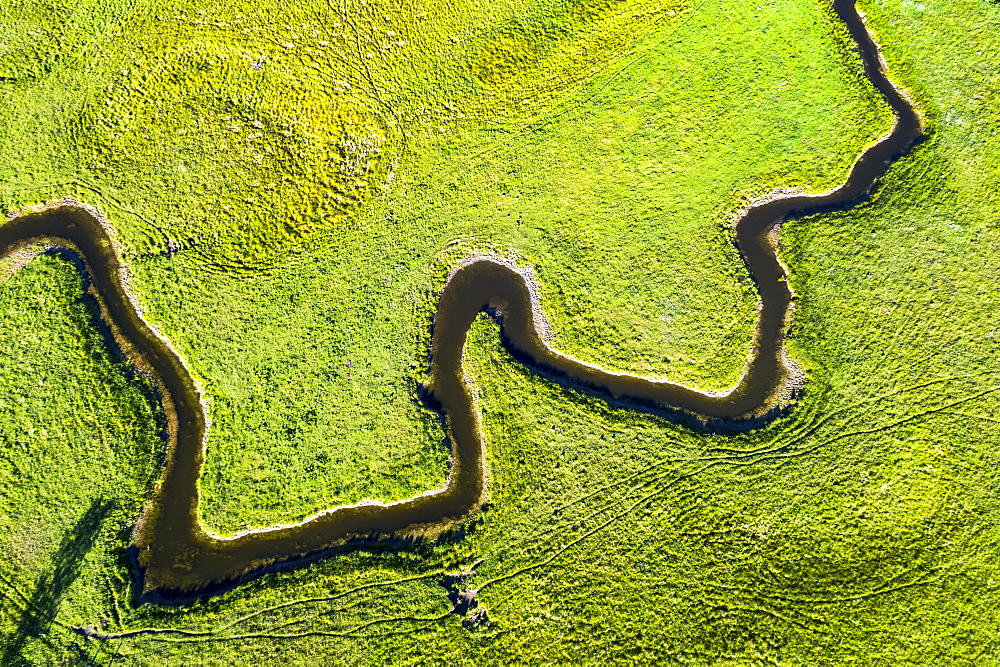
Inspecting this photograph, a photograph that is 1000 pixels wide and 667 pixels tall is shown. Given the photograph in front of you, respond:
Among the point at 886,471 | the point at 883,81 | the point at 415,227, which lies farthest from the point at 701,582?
the point at 883,81

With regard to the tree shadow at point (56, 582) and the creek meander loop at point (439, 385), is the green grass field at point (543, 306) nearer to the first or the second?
the tree shadow at point (56, 582)

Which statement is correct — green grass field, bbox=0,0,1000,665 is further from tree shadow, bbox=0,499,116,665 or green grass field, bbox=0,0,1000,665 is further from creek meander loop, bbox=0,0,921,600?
creek meander loop, bbox=0,0,921,600

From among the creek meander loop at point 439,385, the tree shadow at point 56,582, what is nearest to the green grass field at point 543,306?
the tree shadow at point 56,582

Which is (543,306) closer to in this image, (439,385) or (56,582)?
(439,385)

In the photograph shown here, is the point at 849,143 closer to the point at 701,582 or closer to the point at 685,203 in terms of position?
the point at 685,203

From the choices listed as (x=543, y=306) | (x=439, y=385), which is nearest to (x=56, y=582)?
(x=439, y=385)

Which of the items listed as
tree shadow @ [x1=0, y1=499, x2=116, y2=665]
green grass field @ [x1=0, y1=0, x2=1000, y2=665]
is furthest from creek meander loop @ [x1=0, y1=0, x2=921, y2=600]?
tree shadow @ [x1=0, y1=499, x2=116, y2=665]
